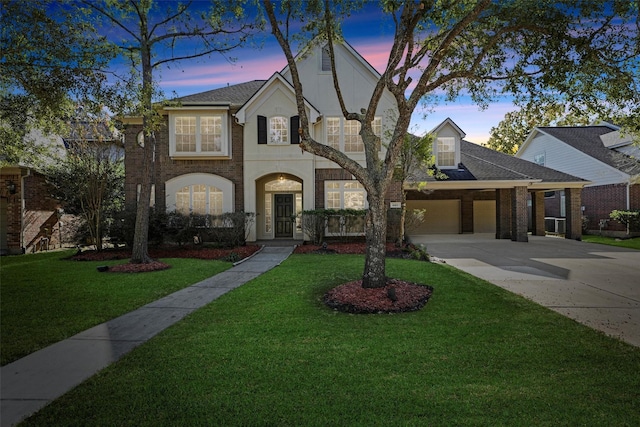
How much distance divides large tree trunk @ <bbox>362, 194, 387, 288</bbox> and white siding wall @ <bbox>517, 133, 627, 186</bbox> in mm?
21535

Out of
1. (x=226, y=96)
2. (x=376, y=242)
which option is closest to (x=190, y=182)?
(x=226, y=96)

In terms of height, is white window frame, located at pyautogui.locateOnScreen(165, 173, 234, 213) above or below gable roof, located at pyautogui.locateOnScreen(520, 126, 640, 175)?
below

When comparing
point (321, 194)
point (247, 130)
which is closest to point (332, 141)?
point (321, 194)

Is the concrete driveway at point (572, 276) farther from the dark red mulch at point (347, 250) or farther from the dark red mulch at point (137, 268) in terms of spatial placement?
the dark red mulch at point (137, 268)

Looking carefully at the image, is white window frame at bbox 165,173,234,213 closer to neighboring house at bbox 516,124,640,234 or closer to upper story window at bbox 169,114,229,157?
upper story window at bbox 169,114,229,157

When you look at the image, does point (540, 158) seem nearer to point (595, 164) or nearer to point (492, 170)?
point (595, 164)

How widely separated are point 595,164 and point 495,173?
361 inches

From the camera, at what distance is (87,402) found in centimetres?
323

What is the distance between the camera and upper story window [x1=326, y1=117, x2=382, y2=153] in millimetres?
16547

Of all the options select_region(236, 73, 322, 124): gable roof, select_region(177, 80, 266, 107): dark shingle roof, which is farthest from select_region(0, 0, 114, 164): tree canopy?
select_region(177, 80, 266, 107): dark shingle roof

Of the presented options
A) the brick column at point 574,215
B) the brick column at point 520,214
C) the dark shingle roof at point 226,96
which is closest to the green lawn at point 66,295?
the dark shingle roof at point 226,96

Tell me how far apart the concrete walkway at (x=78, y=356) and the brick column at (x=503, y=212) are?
1856 centimetres

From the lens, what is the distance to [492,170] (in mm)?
20000

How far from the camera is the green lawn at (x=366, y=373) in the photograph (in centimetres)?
303
